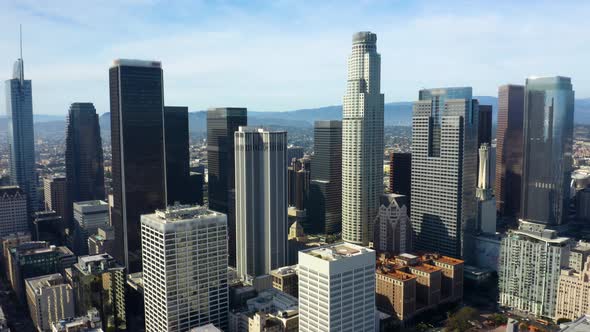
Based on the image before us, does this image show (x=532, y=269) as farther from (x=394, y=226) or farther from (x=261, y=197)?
(x=261, y=197)

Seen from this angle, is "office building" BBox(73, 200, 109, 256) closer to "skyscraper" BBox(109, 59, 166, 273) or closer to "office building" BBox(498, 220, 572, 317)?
"skyscraper" BBox(109, 59, 166, 273)

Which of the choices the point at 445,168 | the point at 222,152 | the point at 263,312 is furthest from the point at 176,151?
the point at 445,168

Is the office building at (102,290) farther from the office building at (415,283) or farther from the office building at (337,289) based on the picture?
the office building at (415,283)

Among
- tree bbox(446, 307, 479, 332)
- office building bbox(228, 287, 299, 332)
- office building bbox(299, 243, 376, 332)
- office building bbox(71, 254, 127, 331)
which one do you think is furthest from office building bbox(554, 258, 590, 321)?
office building bbox(71, 254, 127, 331)

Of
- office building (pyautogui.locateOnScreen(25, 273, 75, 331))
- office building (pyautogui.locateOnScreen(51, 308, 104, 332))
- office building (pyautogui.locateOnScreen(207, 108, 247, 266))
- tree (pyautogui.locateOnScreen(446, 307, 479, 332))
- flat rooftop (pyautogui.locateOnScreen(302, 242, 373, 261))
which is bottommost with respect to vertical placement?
tree (pyautogui.locateOnScreen(446, 307, 479, 332))

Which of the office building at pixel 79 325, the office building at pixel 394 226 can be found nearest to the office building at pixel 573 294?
the office building at pixel 394 226

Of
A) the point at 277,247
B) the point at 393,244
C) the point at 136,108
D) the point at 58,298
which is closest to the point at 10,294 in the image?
the point at 58,298
